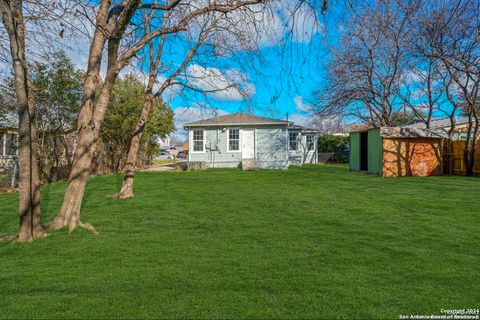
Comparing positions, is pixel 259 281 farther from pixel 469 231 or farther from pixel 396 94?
pixel 396 94

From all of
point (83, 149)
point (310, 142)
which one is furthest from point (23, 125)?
point (310, 142)

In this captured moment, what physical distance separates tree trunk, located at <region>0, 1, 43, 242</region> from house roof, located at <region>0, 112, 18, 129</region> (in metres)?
12.0

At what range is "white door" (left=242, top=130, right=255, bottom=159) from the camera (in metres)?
21.0

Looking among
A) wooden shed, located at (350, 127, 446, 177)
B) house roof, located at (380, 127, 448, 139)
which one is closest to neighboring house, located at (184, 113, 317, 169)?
wooden shed, located at (350, 127, 446, 177)

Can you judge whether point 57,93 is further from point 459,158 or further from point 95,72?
point 459,158

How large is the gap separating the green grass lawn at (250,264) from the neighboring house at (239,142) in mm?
13796

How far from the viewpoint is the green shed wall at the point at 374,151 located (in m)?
16.0

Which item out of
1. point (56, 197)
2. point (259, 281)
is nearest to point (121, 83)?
point (56, 197)

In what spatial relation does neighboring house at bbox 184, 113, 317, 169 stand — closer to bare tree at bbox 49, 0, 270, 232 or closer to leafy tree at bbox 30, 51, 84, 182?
leafy tree at bbox 30, 51, 84, 182

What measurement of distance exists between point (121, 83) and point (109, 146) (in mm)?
3691

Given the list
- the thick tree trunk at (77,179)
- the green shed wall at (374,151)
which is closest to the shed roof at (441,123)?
the green shed wall at (374,151)

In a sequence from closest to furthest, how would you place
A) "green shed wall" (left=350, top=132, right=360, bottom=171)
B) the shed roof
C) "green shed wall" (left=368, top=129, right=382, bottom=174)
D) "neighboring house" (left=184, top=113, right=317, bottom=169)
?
1. "green shed wall" (left=368, top=129, right=382, bottom=174)
2. "green shed wall" (left=350, top=132, right=360, bottom=171)
3. "neighboring house" (left=184, top=113, right=317, bottom=169)
4. the shed roof

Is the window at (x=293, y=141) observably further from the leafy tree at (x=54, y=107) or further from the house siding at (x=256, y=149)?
the leafy tree at (x=54, y=107)

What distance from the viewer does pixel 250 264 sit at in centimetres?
368
